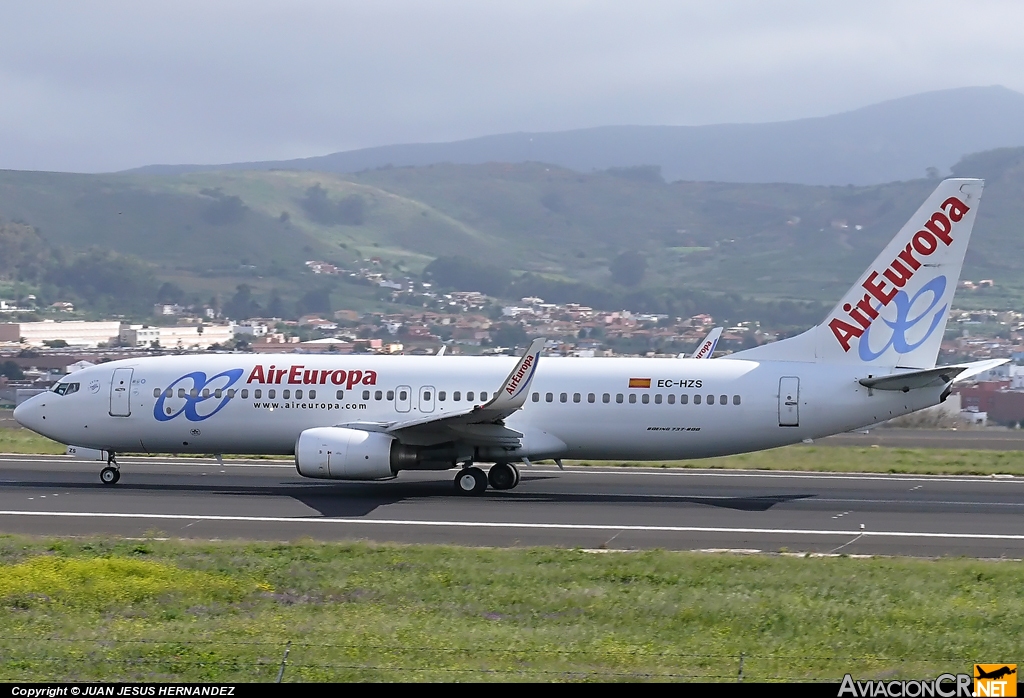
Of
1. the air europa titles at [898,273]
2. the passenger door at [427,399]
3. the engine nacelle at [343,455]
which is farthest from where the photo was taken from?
the passenger door at [427,399]

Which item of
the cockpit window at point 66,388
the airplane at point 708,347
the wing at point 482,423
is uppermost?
the airplane at point 708,347

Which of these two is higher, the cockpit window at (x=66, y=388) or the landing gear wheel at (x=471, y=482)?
the cockpit window at (x=66, y=388)

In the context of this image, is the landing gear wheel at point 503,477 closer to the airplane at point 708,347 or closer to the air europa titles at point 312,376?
the air europa titles at point 312,376

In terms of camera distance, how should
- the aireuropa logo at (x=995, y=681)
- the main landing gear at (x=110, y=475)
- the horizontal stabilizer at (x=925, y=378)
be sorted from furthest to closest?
the main landing gear at (x=110, y=475)
the horizontal stabilizer at (x=925, y=378)
the aireuropa logo at (x=995, y=681)

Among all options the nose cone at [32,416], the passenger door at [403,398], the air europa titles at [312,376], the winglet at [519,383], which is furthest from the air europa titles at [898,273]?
the nose cone at [32,416]

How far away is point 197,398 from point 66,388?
3996 mm

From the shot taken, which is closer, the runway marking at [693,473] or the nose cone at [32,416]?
the nose cone at [32,416]

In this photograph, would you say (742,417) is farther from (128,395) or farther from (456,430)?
(128,395)

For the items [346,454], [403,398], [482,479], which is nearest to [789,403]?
[482,479]

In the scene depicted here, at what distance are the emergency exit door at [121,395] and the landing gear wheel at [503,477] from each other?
32.9 ft

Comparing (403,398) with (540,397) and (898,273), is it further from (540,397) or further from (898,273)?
(898,273)

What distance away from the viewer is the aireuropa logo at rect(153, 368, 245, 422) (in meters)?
34.5

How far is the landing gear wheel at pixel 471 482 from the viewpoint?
32.9 m

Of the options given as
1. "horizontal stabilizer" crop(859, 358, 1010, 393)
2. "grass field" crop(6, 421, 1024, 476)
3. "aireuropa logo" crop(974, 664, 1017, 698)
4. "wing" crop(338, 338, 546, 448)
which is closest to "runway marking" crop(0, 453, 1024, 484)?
"grass field" crop(6, 421, 1024, 476)
